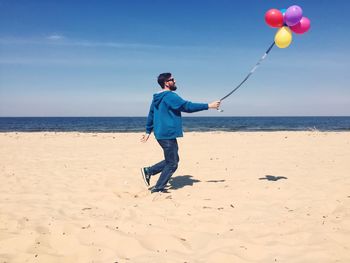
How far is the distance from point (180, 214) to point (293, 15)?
3.89m

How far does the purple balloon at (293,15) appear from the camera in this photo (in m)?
6.11

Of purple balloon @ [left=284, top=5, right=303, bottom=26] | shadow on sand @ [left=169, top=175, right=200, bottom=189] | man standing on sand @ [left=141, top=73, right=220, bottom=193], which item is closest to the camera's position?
man standing on sand @ [left=141, top=73, right=220, bottom=193]

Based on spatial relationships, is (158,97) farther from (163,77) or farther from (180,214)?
(180,214)

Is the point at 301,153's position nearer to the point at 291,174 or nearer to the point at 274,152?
the point at 274,152

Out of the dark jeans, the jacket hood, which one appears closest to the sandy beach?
the dark jeans

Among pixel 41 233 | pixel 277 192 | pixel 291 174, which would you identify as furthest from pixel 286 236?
pixel 291 174

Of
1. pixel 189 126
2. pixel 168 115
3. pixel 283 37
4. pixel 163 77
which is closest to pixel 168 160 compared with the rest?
pixel 168 115

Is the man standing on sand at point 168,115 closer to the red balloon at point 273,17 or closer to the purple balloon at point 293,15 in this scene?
the red balloon at point 273,17

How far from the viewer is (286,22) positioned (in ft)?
20.8

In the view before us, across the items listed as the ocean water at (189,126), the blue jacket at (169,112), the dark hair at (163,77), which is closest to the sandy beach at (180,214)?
A: the blue jacket at (169,112)

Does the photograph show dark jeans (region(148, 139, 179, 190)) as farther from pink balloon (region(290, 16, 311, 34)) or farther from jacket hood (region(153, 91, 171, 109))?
pink balloon (region(290, 16, 311, 34))

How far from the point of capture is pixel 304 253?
357 cm

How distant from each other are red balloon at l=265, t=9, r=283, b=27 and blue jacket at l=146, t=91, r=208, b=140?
6.39ft

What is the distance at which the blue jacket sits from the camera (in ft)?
19.6
